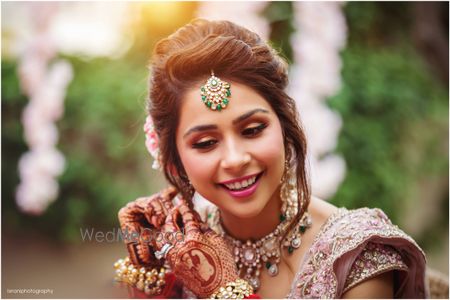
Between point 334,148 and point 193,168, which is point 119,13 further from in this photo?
point 193,168

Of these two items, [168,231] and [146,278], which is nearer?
[168,231]

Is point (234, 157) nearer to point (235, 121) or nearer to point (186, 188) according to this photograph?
point (235, 121)

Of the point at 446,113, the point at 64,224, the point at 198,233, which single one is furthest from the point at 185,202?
the point at 446,113

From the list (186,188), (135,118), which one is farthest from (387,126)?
(186,188)

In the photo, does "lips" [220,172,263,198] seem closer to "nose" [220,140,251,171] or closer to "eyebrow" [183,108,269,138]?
"nose" [220,140,251,171]

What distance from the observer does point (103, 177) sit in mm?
4227

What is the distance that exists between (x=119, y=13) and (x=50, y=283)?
7.40 ft

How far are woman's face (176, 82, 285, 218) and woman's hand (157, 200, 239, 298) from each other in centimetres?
15

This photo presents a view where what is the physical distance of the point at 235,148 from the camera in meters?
1.66

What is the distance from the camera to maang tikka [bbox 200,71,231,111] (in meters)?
1.67

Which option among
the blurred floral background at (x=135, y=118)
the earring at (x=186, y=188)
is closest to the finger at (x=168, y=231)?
the earring at (x=186, y=188)

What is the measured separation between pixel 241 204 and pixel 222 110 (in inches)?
12.3

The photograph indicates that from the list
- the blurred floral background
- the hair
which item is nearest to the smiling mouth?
the hair

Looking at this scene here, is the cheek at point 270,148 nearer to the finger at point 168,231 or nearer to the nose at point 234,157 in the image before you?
the nose at point 234,157
